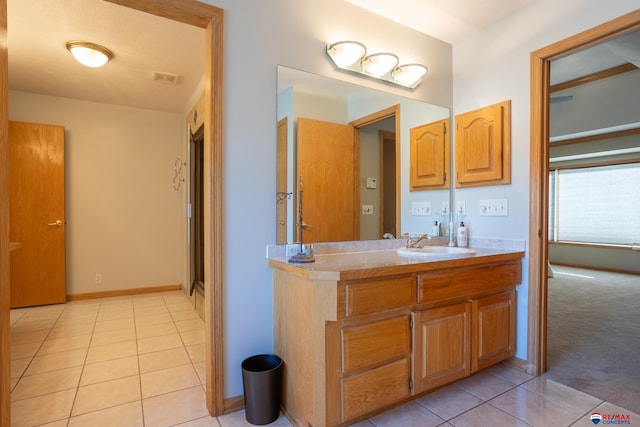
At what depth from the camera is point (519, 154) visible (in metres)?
2.29

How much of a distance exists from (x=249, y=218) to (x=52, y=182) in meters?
3.39

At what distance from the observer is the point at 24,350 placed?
2545mm

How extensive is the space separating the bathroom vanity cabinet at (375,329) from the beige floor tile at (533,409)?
0.67 ft

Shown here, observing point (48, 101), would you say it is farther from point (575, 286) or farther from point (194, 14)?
point (575, 286)

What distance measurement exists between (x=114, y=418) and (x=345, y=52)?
2.49m

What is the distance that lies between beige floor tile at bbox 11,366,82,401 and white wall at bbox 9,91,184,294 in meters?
2.24

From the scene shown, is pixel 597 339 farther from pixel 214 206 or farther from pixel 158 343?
pixel 158 343

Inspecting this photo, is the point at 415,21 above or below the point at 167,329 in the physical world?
above

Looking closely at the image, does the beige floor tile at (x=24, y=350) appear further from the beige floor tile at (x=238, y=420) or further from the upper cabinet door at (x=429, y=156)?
the upper cabinet door at (x=429, y=156)

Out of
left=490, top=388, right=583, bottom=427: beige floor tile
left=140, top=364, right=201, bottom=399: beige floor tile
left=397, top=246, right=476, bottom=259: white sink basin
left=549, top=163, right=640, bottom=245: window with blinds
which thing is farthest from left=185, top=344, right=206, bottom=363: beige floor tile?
left=549, top=163, right=640, bottom=245: window with blinds

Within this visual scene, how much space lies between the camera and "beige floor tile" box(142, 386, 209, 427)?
1.70 meters

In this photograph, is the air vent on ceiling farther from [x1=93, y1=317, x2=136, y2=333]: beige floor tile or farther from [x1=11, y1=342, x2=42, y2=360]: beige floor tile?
[x1=11, y1=342, x2=42, y2=360]: beige floor tile

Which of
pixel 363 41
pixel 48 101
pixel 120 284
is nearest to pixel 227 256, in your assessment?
pixel 363 41

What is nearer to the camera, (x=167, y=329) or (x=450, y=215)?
(x=450, y=215)
